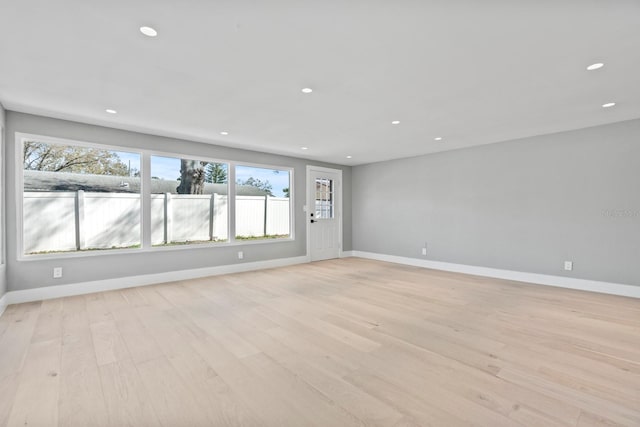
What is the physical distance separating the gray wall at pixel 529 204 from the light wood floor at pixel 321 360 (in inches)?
32.7

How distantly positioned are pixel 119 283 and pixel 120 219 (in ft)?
3.04

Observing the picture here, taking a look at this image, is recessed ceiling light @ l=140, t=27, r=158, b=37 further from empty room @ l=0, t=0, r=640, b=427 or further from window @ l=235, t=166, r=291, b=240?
window @ l=235, t=166, r=291, b=240

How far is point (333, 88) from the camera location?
2.84 meters

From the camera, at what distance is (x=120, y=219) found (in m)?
4.29

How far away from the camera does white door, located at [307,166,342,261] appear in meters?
6.59

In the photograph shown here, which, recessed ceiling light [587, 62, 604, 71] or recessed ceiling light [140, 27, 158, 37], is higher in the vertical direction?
recessed ceiling light [140, 27, 158, 37]

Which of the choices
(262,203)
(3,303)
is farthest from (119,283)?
(262,203)

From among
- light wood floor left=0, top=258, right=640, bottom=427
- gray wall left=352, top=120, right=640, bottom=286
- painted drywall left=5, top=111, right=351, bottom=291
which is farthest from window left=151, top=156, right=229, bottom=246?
gray wall left=352, top=120, right=640, bottom=286

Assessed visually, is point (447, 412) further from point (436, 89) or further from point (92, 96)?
point (92, 96)

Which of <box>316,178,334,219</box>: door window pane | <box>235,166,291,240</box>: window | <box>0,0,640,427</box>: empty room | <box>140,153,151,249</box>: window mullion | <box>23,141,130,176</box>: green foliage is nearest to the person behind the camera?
<box>0,0,640,427</box>: empty room

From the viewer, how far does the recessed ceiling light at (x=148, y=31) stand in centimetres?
191

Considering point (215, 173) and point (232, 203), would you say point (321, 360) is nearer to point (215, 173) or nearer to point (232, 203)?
point (232, 203)

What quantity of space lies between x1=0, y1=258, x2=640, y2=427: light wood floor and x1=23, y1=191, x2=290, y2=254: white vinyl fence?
0.82 metres

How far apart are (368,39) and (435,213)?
4.44m
